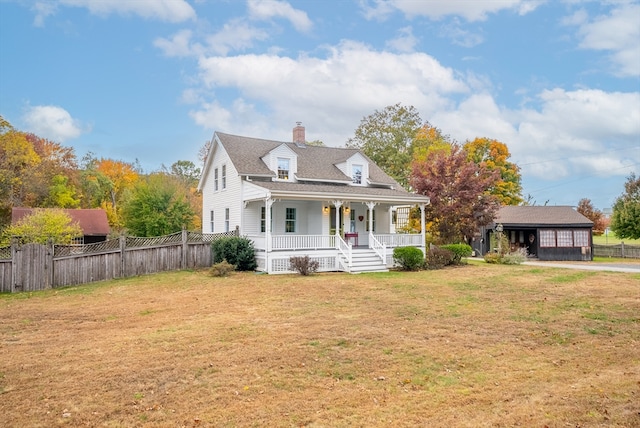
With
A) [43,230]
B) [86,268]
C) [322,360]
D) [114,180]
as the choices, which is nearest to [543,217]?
[322,360]

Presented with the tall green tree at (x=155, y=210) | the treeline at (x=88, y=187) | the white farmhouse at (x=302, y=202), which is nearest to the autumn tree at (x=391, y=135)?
the white farmhouse at (x=302, y=202)

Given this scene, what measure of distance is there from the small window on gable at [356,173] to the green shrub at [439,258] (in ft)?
21.8

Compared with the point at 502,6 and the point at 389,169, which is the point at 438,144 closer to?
the point at 389,169

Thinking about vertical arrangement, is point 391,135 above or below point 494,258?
above

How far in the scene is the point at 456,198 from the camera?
26500 mm

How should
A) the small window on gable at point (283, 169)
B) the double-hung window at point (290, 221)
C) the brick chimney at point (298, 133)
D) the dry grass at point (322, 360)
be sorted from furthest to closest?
the brick chimney at point (298, 133) → the small window on gable at point (283, 169) → the double-hung window at point (290, 221) → the dry grass at point (322, 360)

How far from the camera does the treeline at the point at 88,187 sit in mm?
32062

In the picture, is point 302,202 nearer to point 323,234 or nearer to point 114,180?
point 323,234

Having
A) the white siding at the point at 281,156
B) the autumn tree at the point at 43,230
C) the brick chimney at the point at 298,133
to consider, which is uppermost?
the brick chimney at the point at 298,133

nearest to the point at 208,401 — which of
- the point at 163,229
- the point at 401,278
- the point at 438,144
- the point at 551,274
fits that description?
the point at 401,278

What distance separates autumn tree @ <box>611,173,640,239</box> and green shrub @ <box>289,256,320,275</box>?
3172cm

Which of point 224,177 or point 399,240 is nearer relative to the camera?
point 399,240

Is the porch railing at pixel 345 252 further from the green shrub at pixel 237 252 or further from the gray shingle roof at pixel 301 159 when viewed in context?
the gray shingle roof at pixel 301 159

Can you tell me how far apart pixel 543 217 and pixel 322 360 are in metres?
31.3
